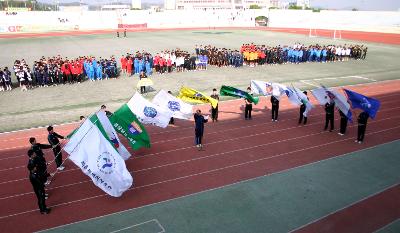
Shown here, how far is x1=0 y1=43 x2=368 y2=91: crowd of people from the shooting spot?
21.1 m

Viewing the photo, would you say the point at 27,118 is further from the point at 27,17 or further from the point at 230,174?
the point at 27,17

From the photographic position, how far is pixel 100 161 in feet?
29.3

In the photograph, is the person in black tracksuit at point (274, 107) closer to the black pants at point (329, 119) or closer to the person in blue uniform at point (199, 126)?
the black pants at point (329, 119)

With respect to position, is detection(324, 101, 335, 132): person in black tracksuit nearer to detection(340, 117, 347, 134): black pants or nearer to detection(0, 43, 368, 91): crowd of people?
detection(340, 117, 347, 134): black pants

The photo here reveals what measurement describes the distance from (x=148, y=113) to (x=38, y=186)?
4958mm

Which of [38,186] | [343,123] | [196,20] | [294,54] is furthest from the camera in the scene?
[196,20]

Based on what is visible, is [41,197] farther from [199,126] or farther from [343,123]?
[343,123]

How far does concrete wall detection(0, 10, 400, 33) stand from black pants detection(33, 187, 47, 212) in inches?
2141

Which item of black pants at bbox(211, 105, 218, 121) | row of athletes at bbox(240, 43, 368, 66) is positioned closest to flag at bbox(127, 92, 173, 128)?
black pants at bbox(211, 105, 218, 121)

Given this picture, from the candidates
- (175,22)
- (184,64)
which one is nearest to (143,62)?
(184,64)

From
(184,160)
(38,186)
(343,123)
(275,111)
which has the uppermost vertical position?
(275,111)

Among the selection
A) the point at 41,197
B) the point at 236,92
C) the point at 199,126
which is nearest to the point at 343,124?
the point at 236,92

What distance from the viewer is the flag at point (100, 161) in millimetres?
8938

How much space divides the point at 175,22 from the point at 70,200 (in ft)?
201
